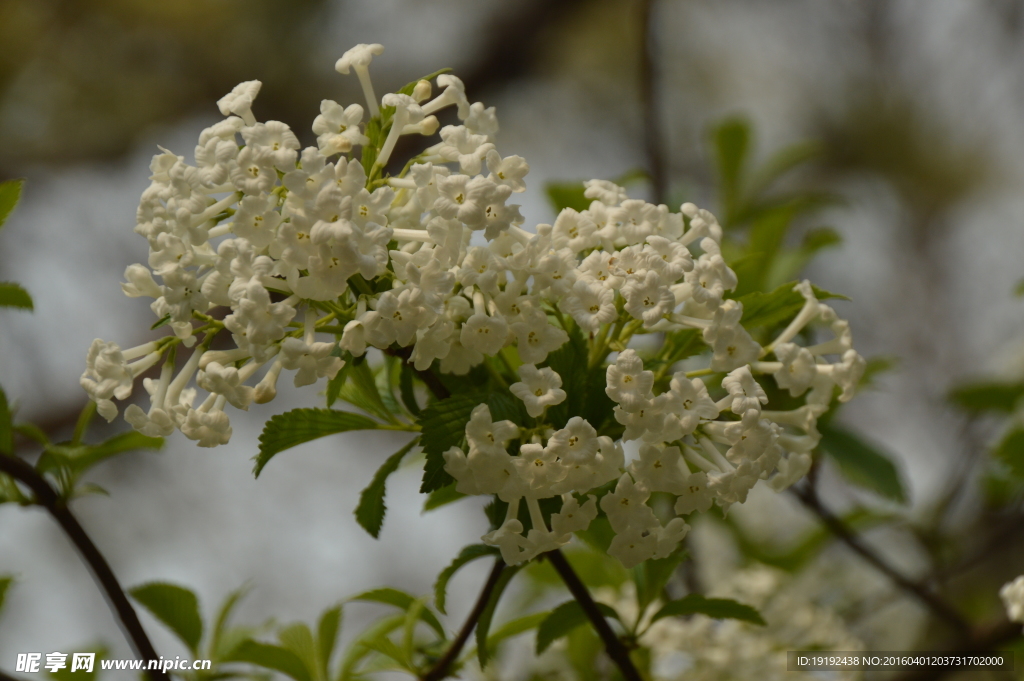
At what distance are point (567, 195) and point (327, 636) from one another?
1594 millimetres

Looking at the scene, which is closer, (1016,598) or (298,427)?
(298,427)

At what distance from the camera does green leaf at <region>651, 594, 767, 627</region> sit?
1749mm

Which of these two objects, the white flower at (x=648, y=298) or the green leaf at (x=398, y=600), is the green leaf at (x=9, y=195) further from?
the white flower at (x=648, y=298)

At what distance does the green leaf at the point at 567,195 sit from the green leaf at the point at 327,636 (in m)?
1.46

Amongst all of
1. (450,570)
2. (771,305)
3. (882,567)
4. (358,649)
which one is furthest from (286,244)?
(882,567)

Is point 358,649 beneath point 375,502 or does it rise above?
beneath

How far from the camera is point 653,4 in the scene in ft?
10.6

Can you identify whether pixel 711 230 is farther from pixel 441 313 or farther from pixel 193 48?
pixel 193 48

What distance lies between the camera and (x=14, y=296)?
1.60 m

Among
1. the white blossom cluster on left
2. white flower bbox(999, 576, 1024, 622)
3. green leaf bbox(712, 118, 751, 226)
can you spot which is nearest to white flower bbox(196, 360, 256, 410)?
the white blossom cluster on left

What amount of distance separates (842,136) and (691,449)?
7.45 metres

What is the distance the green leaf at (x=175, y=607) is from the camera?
1905mm

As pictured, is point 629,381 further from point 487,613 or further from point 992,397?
point 992,397

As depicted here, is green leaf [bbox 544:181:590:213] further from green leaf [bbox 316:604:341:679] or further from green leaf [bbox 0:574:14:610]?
green leaf [bbox 0:574:14:610]
